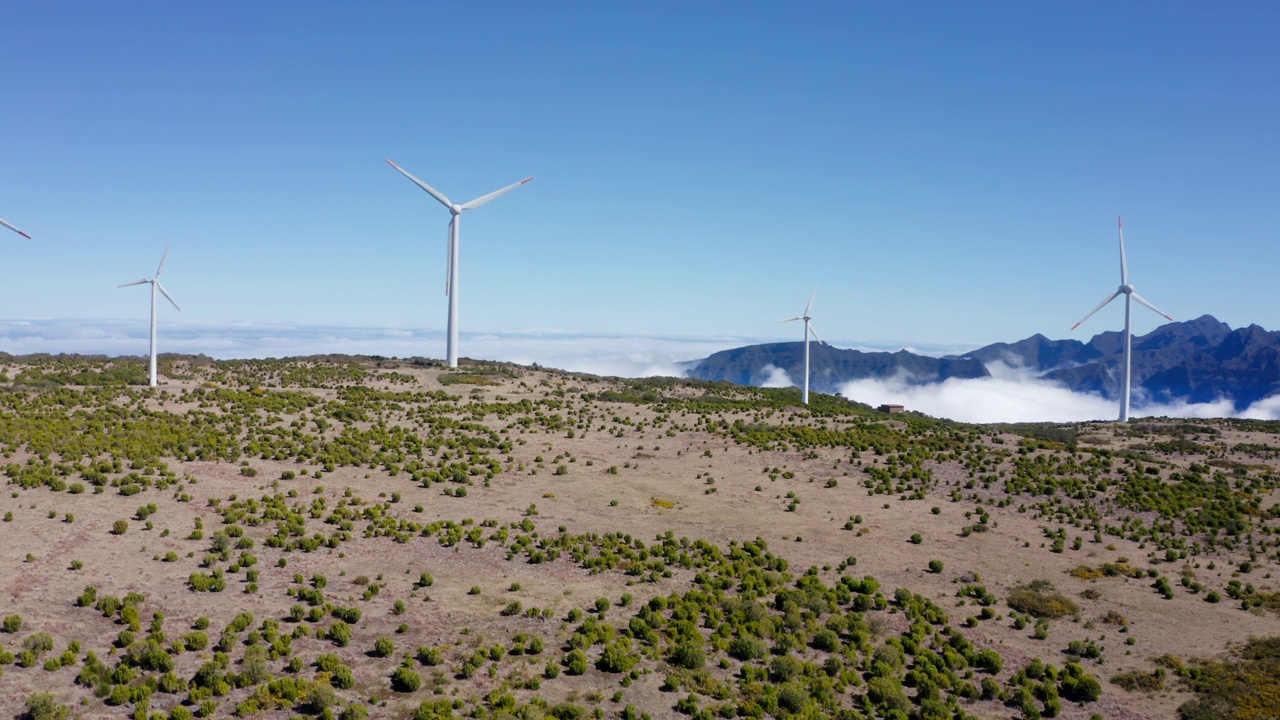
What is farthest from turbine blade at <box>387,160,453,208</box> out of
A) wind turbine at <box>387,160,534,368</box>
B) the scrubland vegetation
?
the scrubland vegetation

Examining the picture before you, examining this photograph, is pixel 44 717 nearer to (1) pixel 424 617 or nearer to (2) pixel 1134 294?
(1) pixel 424 617

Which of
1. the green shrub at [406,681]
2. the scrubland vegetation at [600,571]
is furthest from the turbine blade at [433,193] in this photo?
the green shrub at [406,681]

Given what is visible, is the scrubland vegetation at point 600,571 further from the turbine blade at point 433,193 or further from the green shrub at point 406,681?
the turbine blade at point 433,193

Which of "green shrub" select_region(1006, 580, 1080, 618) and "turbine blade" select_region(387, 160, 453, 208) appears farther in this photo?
"turbine blade" select_region(387, 160, 453, 208)

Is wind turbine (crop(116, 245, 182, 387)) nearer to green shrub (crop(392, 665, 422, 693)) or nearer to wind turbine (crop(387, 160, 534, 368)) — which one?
wind turbine (crop(387, 160, 534, 368))

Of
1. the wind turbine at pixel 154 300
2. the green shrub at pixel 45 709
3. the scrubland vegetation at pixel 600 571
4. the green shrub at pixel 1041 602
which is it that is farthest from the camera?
the wind turbine at pixel 154 300

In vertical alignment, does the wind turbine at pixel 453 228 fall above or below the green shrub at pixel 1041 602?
above

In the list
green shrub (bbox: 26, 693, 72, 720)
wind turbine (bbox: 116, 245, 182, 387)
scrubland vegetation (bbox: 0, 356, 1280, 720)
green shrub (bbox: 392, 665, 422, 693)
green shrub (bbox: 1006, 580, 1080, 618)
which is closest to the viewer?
green shrub (bbox: 26, 693, 72, 720)

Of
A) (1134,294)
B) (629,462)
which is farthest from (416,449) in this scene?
(1134,294)
